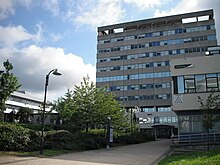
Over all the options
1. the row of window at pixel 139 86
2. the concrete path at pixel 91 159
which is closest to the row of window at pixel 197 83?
the concrete path at pixel 91 159

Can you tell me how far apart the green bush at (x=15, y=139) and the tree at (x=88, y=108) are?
30.8ft

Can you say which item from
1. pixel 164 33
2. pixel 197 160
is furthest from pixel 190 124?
pixel 164 33

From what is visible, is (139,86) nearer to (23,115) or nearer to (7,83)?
(23,115)

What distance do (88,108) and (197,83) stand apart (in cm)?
1217

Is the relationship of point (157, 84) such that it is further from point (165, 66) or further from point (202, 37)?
point (202, 37)

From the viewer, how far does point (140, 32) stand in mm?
84750

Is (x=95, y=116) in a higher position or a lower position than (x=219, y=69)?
lower

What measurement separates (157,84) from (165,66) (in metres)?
5.70

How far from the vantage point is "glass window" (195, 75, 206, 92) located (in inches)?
1165

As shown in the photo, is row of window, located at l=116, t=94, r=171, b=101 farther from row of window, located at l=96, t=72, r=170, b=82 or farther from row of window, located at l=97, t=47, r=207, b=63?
row of window, located at l=97, t=47, r=207, b=63

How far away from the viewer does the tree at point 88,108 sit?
29.2 meters

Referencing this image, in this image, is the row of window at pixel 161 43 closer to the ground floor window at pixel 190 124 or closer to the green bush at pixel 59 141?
the ground floor window at pixel 190 124

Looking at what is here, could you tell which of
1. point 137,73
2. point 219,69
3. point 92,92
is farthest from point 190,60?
point 137,73

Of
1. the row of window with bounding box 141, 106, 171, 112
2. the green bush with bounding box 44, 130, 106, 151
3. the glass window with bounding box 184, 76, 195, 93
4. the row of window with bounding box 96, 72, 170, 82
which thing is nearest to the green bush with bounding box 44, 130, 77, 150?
the green bush with bounding box 44, 130, 106, 151
